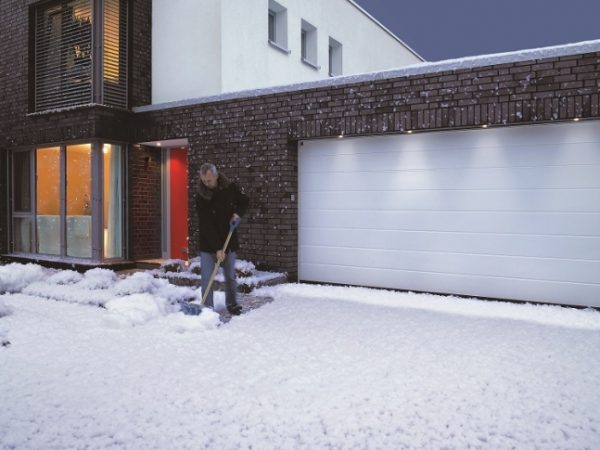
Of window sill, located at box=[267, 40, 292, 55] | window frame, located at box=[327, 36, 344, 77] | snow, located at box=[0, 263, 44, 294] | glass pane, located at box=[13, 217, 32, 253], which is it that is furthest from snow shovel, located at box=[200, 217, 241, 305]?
window frame, located at box=[327, 36, 344, 77]

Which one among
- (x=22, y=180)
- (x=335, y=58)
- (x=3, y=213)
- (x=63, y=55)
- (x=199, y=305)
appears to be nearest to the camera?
(x=199, y=305)

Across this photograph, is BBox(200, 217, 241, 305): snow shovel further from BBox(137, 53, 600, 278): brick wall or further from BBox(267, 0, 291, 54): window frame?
BBox(267, 0, 291, 54): window frame

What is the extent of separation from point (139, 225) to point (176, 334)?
5.66m

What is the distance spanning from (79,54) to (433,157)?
719 cm

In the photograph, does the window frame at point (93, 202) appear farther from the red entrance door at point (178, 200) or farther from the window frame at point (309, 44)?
the window frame at point (309, 44)

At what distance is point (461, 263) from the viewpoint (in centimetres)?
722

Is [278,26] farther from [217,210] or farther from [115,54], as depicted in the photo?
[217,210]

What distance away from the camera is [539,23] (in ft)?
560

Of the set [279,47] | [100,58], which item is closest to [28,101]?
[100,58]

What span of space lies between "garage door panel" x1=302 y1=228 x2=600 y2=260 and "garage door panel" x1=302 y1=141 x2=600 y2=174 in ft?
2.93

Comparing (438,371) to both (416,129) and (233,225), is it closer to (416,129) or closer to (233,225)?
(233,225)

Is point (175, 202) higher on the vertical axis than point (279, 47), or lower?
lower

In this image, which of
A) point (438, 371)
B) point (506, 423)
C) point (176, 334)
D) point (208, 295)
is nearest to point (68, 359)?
point (176, 334)

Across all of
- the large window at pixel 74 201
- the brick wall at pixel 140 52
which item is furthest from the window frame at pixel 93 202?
the brick wall at pixel 140 52
